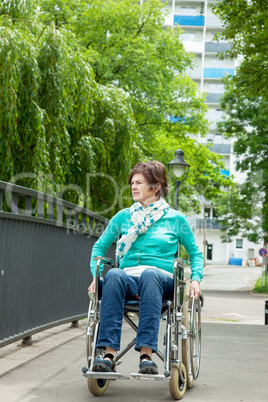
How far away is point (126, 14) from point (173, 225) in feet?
81.1

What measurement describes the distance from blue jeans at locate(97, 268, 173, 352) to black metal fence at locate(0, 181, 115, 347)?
1205 millimetres

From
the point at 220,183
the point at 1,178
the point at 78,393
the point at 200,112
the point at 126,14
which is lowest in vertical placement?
the point at 78,393

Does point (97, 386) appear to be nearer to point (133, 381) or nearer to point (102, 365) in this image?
point (102, 365)

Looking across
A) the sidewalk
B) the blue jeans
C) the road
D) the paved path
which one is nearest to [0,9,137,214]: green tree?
the sidewalk

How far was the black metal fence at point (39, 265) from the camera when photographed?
195 inches

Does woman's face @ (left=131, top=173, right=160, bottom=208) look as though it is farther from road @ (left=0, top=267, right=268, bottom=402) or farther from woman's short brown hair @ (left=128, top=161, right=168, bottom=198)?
road @ (left=0, top=267, right=268, bottom=402)

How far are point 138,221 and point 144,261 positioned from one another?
27 centimetres

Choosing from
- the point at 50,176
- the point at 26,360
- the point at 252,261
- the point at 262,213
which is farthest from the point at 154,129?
the point at 252,261

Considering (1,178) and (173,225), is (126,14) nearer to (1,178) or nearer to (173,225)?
(1,178)

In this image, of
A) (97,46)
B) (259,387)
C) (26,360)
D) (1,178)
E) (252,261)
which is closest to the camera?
(259,387)

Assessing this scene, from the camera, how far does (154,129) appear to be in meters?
29.0

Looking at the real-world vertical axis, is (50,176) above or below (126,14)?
below

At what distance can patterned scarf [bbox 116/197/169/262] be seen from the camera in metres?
4.32

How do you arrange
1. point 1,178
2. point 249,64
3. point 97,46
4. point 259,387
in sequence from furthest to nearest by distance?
1. point 97,46
2. point 249,64
3. point 1,178
4. point 259,387
